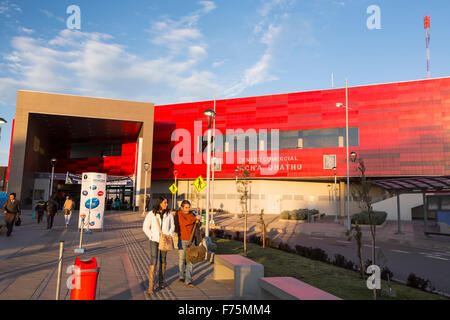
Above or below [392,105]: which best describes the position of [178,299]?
below

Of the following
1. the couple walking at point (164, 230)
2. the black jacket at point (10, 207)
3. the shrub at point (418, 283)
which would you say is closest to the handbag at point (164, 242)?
the couple walking at point (164, 230)

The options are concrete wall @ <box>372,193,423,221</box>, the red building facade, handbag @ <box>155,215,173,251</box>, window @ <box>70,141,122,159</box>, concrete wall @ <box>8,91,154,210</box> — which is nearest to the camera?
handbag @ <box>155,215,173,251</box>

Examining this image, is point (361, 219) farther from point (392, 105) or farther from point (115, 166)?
point (115, 166)

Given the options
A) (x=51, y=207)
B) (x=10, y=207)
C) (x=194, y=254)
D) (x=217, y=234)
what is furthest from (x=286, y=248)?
(x=51, y=207)

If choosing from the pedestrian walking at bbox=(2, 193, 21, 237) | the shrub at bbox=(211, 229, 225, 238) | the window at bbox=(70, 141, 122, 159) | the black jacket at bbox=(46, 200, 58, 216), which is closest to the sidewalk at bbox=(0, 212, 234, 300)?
the pedestrian walking at bbox=(2, 193, 21, 237)

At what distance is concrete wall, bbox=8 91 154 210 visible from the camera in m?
34.5

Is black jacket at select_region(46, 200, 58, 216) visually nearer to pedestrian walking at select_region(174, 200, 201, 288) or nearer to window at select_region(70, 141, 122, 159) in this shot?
pedestrian walking at select_region(174, 200, 201, 288)

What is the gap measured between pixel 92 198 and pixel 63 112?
23754 millimetres

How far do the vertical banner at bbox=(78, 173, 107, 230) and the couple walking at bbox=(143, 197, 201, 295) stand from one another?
401 inches

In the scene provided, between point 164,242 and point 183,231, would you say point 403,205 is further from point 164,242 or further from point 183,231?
point 164,242

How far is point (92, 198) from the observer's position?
53.7ft

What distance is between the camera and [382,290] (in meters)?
7.05

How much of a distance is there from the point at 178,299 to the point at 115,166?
43.7 m

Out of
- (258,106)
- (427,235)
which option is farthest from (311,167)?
(427,235)
